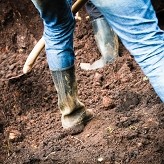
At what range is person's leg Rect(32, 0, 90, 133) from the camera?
190cm

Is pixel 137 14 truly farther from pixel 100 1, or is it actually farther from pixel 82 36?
pixel 82 36

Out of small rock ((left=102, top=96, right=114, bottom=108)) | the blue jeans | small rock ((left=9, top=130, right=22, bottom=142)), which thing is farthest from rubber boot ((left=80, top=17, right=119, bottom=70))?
the blue jeans

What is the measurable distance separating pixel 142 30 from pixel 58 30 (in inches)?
21.2

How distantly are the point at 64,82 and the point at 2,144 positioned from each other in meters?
0.53

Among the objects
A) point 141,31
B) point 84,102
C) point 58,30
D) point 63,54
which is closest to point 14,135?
point 84,102

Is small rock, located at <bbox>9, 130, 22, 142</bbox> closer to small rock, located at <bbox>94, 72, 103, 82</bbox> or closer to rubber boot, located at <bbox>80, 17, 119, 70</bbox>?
small rock, located at <bbox>94, 72, 103, 82</bbox>

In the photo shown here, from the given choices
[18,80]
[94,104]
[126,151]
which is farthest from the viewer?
[18,80]

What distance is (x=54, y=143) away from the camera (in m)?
2.26

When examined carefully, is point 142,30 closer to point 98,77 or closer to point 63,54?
point 63,54

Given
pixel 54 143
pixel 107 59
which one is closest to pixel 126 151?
pixel 54 143

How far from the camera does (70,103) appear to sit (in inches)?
91.1

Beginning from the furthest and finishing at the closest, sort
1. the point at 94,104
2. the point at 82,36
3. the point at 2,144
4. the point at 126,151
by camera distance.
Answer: the point at 82,36
the point at 94,104
the point at 2,144
the point at 126,151

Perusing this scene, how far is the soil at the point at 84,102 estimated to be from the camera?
209 centimetres

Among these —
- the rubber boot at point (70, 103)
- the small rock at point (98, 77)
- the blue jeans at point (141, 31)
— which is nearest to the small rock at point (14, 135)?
the rubber boot at point (70, 103)
